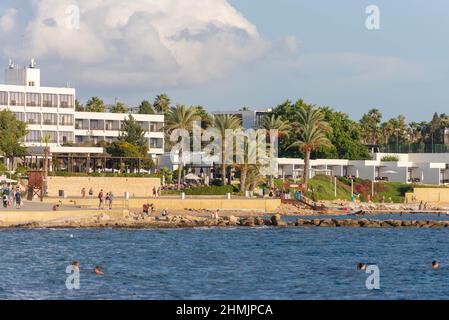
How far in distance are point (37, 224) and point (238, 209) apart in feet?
89.8

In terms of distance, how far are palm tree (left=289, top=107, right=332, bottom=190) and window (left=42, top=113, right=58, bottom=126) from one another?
96.6 feet

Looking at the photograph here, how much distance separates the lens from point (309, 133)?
120875 mm

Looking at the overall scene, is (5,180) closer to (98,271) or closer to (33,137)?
(33,137)

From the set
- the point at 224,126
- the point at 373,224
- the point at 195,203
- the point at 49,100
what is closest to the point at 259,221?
the point at 195,203

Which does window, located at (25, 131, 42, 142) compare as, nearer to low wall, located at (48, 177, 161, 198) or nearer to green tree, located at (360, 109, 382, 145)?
low wall, located at (48, 177, 161, 198)

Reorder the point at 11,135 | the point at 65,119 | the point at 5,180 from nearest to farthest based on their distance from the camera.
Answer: the point at 5,180, the point at 11,135, the point at 65,119

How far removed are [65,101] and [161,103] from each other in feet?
136

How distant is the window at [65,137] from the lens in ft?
425

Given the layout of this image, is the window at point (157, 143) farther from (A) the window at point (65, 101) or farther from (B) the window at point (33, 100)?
(B) the window at point (33, 100)

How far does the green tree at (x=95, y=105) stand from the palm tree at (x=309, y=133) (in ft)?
135

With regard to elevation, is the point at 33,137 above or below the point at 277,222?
above

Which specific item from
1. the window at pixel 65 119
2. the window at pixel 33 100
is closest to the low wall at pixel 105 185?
the window at pixel 33 100

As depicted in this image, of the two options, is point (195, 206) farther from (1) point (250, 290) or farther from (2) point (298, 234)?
(1) point (250, 290)
